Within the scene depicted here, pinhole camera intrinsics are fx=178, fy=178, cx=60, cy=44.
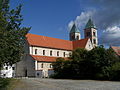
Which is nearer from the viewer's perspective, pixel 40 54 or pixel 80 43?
pixel 40 54

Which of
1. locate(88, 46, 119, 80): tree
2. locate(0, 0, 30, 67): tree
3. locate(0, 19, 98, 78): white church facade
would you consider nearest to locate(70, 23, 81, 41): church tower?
locate(0, 19, 98, 78): white church facade

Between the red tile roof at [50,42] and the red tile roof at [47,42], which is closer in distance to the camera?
the red tile roof at [47,42]

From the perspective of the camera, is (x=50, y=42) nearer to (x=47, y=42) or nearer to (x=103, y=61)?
(x=47, y=42)

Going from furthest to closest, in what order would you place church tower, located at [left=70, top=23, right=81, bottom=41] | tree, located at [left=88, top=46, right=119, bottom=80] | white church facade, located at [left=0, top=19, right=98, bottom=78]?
church tower, located at [left=70, top=23, right=81, bottom=41] → white church facade, located at [left=0, top=19, right=98, bottom=78] → tree, located at [left=88, top=46, right=119, bottom=80]

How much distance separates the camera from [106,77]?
32.1m

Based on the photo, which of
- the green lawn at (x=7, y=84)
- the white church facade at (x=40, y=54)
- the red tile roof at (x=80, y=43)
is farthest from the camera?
the red tile roof at (x=80, y=43)

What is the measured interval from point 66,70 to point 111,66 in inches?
422

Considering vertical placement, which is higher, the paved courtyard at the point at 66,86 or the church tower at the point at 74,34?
the church tower at the point at 74,34

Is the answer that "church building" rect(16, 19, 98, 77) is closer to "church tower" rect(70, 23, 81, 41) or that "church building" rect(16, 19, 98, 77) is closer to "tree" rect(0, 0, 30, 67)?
"tree" rect(0, 0, 30, 67)

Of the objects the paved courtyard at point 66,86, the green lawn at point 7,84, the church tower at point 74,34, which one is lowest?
the paved courtyard at point 66,86

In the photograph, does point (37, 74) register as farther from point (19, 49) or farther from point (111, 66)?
point (19, 49)

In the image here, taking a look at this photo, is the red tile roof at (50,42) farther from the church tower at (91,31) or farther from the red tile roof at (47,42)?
the church tower at (91,31)

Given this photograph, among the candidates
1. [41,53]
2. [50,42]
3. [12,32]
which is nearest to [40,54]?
[41,53]

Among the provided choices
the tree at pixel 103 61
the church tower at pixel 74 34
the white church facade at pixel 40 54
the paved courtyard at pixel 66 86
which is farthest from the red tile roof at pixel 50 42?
the paved courtyard at pixel 66 86
